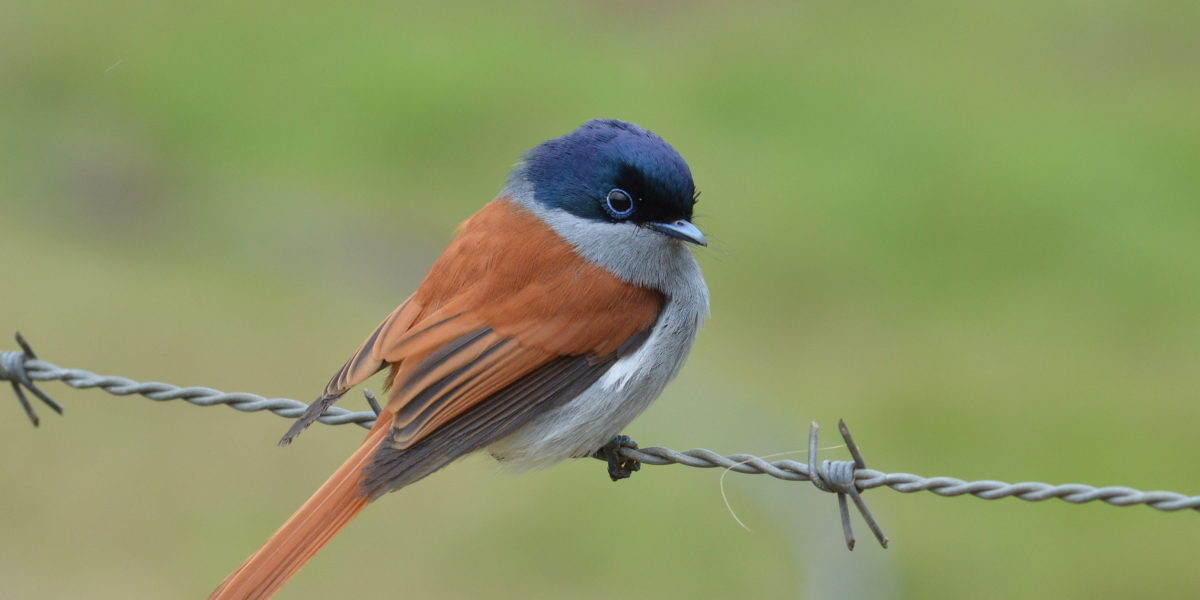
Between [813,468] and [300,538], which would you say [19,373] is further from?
[813,468]

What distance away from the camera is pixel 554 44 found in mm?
15664

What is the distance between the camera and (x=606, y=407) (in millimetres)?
3705

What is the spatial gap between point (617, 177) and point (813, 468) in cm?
145

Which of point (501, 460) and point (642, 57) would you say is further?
point (642, 57)

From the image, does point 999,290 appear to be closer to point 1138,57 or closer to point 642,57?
point 1138,57

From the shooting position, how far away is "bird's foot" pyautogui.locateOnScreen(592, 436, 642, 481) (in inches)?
155

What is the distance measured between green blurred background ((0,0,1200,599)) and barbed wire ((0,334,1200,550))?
3.47 m

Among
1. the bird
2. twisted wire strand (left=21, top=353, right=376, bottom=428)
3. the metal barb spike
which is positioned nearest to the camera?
the metal barb spike

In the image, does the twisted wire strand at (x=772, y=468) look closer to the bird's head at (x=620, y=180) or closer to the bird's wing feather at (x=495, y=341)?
the bird's wing feather at (x=495, y=341)

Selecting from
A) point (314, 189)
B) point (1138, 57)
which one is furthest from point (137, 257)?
point (1138, 57)

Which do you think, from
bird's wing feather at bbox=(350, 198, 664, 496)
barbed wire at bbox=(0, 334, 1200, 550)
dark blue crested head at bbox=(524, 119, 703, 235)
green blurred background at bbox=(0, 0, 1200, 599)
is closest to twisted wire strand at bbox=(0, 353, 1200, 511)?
barbed wire at bbox=(0, 334, 1200, 550)

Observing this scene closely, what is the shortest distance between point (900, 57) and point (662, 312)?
461 inches

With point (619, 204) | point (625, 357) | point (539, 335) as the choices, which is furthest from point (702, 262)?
point (539, 335)

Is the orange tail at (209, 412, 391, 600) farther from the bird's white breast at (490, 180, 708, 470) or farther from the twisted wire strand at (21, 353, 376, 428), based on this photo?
the bird's white breast at (490, 180, 708, 470)
